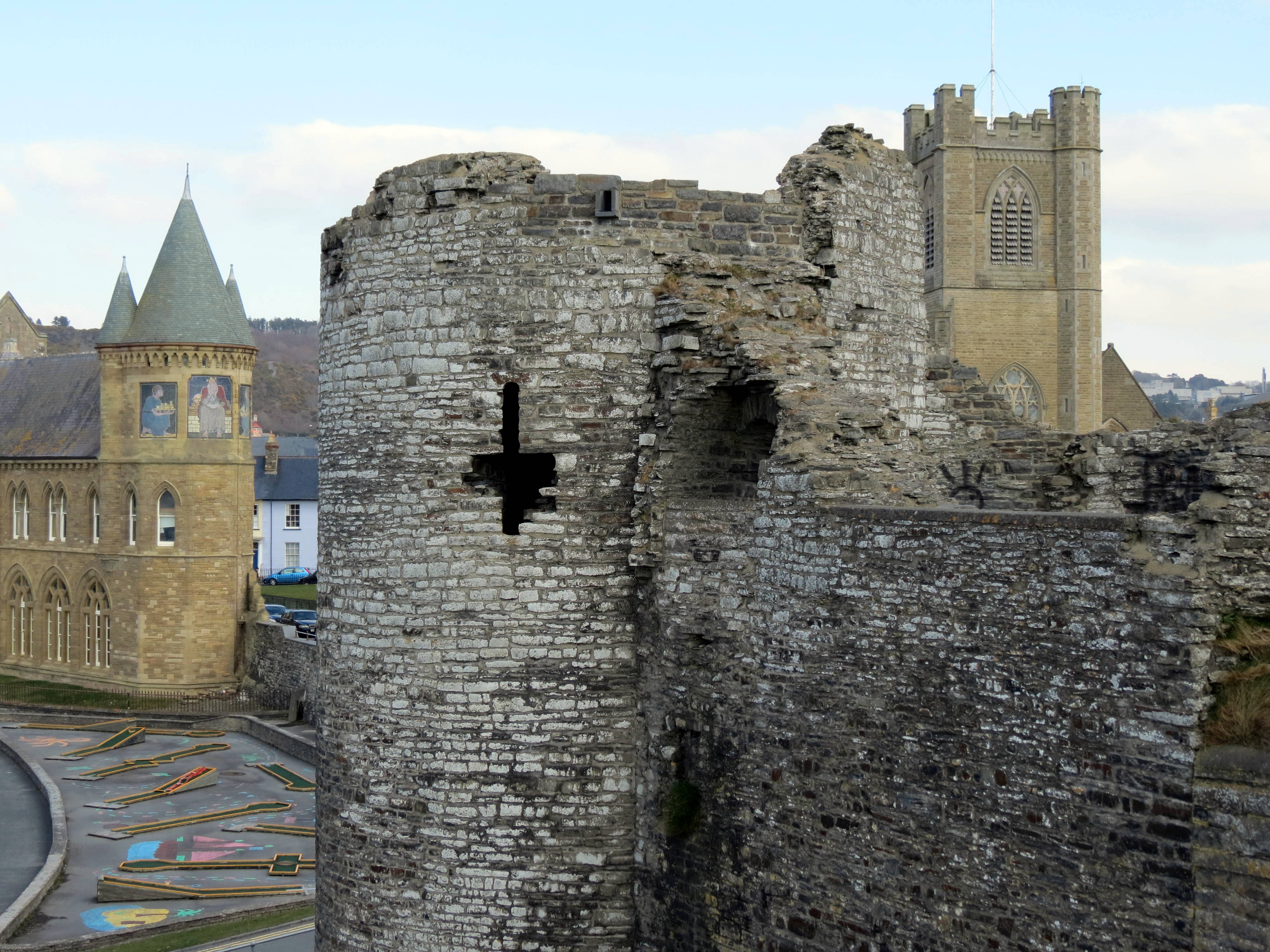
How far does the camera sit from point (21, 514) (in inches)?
2002

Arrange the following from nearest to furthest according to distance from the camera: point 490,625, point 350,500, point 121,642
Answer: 1. point 490,625
2. point 350,500
3. point 121,642

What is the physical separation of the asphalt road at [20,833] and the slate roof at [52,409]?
16.1m

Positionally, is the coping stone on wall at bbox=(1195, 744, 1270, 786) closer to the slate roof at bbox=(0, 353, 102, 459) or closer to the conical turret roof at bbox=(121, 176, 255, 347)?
the conical turret roof at bbox=(121, 176, 255, 347)

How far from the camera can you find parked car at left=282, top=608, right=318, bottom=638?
1748 inches

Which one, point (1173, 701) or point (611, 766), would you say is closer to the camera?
point (1173, 701)

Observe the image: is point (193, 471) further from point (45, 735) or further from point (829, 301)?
point (829, 301)

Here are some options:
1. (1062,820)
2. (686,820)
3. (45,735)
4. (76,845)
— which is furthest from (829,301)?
(45,735)

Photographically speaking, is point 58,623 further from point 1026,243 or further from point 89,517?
point 1026,243

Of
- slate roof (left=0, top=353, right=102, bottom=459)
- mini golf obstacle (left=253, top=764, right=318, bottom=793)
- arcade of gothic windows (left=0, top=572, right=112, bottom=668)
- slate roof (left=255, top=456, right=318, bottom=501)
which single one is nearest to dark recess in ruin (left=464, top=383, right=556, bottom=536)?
mini golf obstacle (left=253, top=764, right=318, bottom=793)

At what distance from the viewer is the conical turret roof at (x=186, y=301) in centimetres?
4459

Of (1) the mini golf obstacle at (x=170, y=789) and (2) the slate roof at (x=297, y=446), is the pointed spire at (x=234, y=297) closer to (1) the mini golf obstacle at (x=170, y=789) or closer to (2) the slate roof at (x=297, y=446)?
(1) the mini golf obstacle at (x=170, y=789)

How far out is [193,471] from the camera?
44.9m

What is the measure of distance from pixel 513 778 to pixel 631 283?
13.5ft

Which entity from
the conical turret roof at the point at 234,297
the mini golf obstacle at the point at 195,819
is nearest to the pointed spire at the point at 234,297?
the conical turret roof at the point at 234,297
